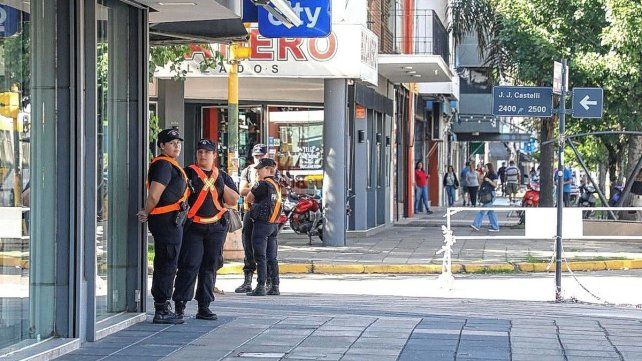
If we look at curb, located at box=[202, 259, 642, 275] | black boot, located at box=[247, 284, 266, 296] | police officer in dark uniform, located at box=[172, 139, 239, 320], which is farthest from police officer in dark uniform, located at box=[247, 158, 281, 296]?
curb, located at box=[202, 259, 642, 275]

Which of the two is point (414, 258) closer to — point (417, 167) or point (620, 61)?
point (620, 61)

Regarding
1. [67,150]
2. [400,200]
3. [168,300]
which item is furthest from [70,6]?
[400,200]

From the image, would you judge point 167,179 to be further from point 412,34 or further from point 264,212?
point 412,34

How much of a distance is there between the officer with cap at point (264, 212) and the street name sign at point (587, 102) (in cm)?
429

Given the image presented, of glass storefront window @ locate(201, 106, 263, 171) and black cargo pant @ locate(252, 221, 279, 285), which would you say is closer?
black cargo pant @ locate(252, 221, 279, 285)

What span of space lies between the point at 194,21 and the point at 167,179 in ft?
9.15

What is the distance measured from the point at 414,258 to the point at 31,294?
1400cm

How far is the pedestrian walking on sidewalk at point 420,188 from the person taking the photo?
40500mm

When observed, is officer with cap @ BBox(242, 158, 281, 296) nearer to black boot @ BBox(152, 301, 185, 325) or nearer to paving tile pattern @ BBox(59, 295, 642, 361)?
paving tile pattern @ BBox(59, 295, 642, 361)

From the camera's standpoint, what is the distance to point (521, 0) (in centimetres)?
3106

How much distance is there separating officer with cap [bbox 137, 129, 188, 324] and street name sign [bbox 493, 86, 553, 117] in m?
6.72

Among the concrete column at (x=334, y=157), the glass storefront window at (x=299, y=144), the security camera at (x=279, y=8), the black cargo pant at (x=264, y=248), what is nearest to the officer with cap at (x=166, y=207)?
the security camera at (x=279, y=8)

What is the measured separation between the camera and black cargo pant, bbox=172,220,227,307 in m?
11.8

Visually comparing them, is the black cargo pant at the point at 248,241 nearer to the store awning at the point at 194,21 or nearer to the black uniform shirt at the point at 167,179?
the store awning at the point at 194,21
